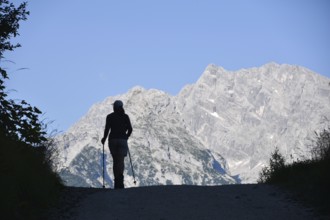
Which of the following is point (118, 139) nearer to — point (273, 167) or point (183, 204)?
point (273, 167)

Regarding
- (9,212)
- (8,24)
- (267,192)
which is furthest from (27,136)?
(267,192)

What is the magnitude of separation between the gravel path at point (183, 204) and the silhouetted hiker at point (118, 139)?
100 inches

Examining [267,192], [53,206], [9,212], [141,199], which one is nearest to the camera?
[9,212]

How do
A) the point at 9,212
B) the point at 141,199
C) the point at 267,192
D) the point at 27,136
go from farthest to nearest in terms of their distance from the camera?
1. the point at 267,192
2. the point at 141,199
3. the point at 27,136
4. the point at 9,212

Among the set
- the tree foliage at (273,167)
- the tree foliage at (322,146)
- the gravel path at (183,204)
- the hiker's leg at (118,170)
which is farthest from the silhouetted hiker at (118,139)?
the tree foliage at (322,146)

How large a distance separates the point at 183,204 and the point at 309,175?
3216 millimetres

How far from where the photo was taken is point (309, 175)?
13812mm

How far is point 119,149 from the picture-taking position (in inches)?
677

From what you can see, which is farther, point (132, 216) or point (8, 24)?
point (8, 24)

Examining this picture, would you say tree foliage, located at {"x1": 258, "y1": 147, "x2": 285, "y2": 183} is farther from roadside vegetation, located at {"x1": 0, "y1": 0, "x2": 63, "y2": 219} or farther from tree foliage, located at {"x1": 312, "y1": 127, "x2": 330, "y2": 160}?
roadside vegetation, located at {"x1": 0, "y1": 0, "x2": 63, "y2": 219}

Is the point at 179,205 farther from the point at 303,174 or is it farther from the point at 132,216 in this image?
the point at 303,174

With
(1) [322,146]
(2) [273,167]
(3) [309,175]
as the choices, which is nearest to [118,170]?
(2) [273,167]

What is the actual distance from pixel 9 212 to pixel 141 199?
3.82 meters

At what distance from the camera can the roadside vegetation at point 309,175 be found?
475 inches
